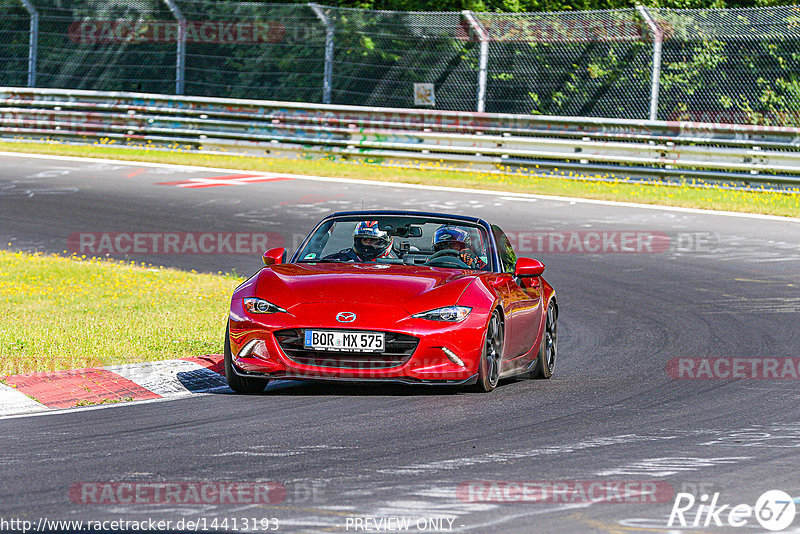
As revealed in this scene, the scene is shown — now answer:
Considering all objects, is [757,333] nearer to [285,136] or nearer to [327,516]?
[327,516]

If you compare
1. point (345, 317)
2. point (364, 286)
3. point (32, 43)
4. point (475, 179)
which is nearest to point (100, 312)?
point (364, 286)

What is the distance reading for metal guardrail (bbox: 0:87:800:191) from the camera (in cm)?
2398

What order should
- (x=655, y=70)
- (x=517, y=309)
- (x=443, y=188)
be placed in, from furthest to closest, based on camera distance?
(x=655, y=70)
(x=443, y=188)
(x=517, y=309)

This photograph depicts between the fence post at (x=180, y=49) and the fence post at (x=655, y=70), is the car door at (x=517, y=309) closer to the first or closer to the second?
the fence post at (x=655, y=70)

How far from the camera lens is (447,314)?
28.4 ft

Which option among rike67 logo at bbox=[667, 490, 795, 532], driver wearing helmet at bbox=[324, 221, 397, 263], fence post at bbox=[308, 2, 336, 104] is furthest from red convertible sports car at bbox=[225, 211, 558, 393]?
fence post at bbox=[308, 2, 336, 104]

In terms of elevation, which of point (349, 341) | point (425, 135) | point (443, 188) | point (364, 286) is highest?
point (364, 286)

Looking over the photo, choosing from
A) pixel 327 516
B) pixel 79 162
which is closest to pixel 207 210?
pixel 79 162

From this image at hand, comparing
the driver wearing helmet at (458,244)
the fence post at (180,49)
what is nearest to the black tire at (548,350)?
the driver wearing helmet at (458,244)

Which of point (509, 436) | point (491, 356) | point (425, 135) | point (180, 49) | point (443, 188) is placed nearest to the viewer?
point (509, 436)

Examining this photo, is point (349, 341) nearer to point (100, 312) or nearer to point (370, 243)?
point (370, 243)

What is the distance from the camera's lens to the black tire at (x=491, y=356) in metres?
8.81

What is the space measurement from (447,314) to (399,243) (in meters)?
1.59

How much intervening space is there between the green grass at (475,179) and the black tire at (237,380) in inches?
555
